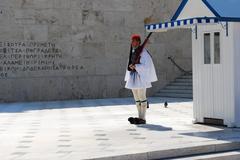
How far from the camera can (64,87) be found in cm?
1955

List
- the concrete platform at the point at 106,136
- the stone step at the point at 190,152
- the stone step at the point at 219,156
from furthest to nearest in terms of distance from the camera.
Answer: the stone step at the point at 219,156
the concrete platform at the point at 106,136
the stone step at the point at 190,152

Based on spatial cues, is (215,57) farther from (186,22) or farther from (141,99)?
(141,99)

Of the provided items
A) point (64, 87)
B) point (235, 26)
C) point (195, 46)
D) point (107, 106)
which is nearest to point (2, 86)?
point (64, 87)

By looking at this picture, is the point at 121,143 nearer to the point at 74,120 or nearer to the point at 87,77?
the point at 74,120

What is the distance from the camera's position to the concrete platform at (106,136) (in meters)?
7.91

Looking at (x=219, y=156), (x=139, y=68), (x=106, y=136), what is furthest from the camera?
(x=139, y=68)

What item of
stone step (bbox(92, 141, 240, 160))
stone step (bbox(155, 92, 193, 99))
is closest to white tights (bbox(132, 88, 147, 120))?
stone step (bbox(92, 141, 240, 160))

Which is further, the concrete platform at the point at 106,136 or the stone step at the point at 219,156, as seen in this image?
the stone step at the point at 219,156

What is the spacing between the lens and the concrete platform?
7.91m

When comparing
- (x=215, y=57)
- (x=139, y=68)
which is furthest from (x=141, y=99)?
(x=215, y=57)

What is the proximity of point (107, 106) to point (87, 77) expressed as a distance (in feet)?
11.8

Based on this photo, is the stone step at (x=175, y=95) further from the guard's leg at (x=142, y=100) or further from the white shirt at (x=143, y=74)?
the white shirt at (x=143, y=74)

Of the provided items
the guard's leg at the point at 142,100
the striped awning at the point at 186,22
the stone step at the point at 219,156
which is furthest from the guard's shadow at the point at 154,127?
the stone step at the point at 219,156

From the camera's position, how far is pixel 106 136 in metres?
9.58
